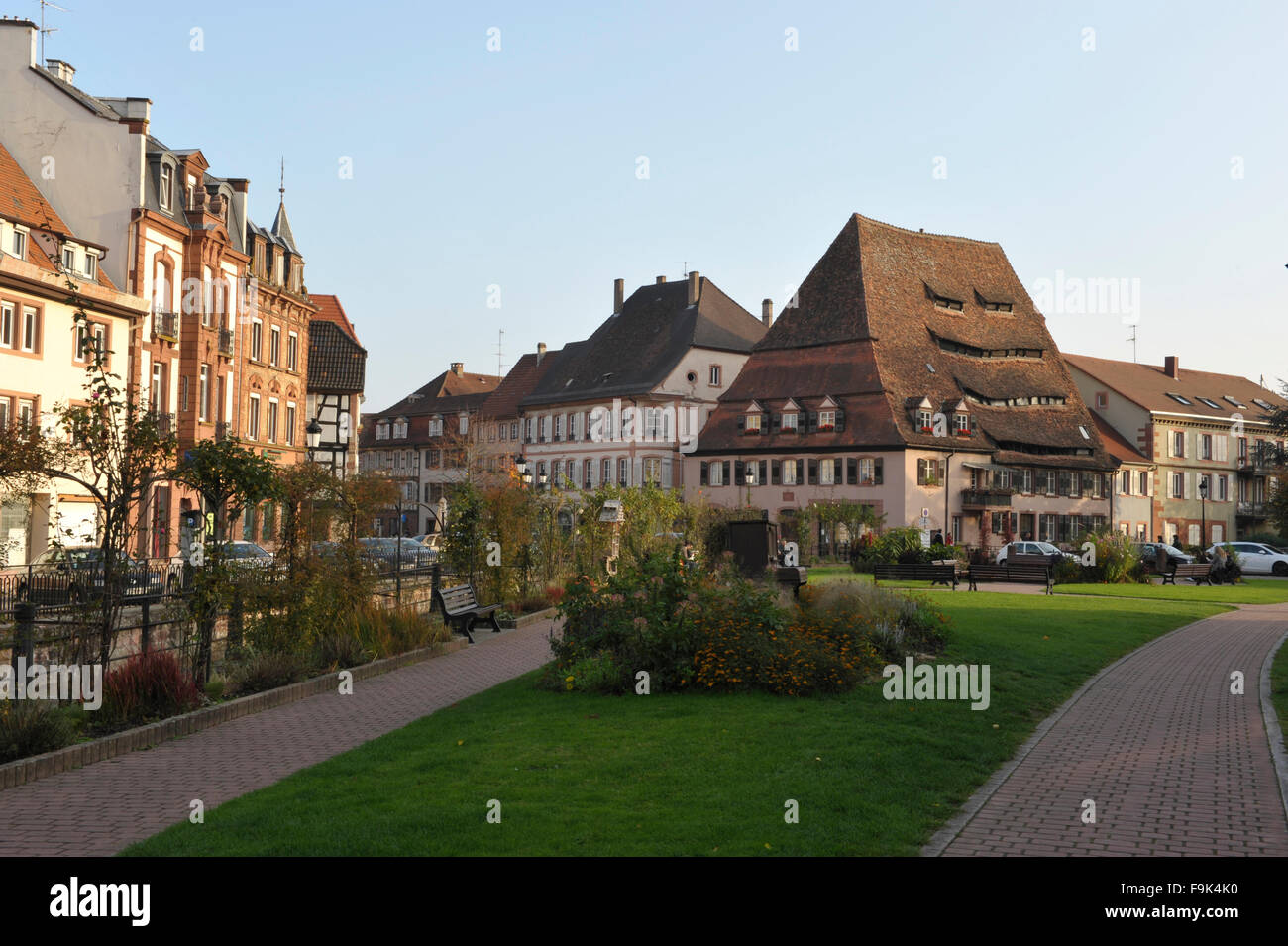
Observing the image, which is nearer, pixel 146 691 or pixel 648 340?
pixel 146 691

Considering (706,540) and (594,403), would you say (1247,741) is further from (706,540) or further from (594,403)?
(594,403)

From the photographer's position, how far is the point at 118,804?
965 cm

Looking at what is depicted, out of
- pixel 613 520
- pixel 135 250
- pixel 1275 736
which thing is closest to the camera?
pixel 1275 736

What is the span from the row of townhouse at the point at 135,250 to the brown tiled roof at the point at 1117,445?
2162 inches

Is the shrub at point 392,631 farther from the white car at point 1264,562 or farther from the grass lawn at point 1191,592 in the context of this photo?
the white car at point 1264,562

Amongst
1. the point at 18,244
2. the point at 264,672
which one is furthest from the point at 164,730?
the point at 18,244

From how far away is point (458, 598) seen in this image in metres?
23.2

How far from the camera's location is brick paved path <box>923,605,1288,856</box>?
843 cm

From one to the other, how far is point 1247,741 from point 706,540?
29.0 m

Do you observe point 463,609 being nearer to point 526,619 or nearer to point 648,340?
point 526,619

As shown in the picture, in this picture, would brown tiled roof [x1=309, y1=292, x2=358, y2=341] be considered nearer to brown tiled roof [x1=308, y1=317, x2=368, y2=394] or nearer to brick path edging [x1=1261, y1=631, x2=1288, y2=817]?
brown tiled roof [x1=308, y1=317, x2=368, y2=394]

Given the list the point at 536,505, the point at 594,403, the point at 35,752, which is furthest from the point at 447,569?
the point at 594,403

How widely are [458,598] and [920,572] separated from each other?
1971 centimetres

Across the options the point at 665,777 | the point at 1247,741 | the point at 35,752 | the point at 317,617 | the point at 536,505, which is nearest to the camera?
the point at 665,777
